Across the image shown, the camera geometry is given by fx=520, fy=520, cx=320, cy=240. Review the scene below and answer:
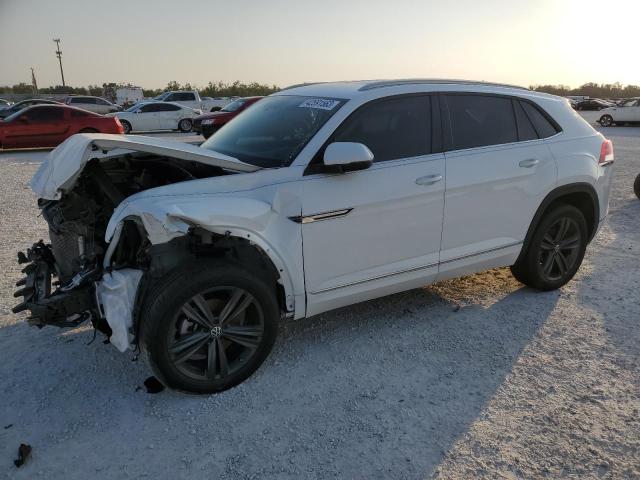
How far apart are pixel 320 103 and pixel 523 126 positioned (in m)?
1.81

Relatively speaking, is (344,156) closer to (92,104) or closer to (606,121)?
(92,104)

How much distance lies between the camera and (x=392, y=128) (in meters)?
3.81

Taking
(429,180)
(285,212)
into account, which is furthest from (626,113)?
(285,212)

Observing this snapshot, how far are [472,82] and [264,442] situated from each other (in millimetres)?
3281

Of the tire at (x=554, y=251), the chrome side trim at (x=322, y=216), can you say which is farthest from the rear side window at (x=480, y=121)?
the chrome side trim at (x=322, y=216)

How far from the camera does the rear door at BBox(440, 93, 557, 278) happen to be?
3.97 m

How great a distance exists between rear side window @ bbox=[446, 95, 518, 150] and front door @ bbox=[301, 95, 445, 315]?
25 cm

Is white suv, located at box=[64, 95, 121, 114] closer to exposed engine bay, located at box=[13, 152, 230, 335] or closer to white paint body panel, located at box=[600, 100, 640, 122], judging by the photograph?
white paint body panel, located at box=[600, 100, 640, 122]

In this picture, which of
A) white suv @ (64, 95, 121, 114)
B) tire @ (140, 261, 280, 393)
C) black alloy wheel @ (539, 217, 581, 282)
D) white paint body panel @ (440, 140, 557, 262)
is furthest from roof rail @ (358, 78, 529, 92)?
white suv @ (64, 95, 121, 114)

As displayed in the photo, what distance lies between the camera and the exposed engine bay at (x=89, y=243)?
123 inches

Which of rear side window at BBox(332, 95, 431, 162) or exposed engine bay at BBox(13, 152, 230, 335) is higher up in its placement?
rear side window at BBox(332, 95, 431, 162)

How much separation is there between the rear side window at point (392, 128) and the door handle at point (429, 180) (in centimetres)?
20

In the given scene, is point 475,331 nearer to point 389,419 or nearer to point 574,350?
point 574,350

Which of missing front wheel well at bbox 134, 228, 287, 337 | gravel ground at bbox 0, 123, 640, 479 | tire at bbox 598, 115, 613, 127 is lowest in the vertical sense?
tire at bbox 598, 115, 613, 127
